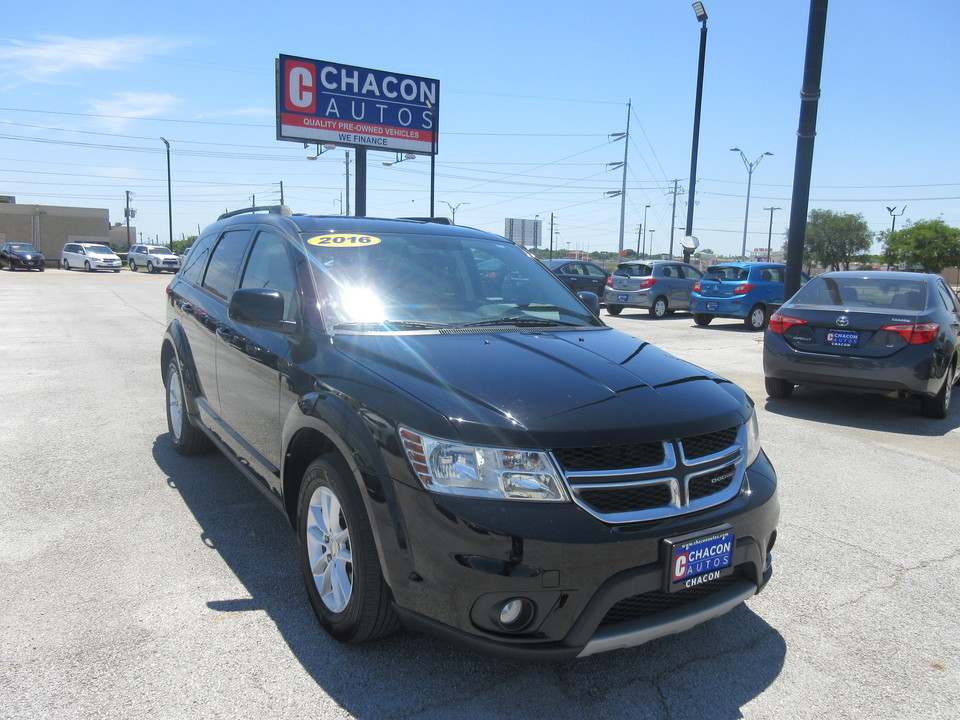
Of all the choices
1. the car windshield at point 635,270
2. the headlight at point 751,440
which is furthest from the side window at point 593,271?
the headlight at point 751,440

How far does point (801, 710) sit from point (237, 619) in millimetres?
2224

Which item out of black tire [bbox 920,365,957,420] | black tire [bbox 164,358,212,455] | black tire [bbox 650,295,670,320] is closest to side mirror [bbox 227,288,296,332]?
black tire [bbox 164,358,212,455]

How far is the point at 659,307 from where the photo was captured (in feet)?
64.6

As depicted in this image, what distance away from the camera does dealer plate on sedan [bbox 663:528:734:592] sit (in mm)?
2371

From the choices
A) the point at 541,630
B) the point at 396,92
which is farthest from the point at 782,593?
the point at 396,92

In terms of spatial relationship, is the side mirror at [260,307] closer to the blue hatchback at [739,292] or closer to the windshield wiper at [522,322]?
the windshield wiper at [522,322]

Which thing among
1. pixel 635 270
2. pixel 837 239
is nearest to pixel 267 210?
pixel 635 270

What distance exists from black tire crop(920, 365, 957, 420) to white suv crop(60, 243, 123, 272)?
42445mm

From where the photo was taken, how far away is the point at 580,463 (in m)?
2.36

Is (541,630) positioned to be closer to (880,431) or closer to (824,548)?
(824,548)

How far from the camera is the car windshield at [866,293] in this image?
23.9 ft

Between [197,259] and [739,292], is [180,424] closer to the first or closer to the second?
[197,259]

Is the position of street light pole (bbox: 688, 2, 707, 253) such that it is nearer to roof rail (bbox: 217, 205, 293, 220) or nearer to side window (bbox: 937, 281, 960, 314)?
side window (bbox: 937, 281, 960, 314)

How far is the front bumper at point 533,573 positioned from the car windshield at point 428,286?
45.2 inches
